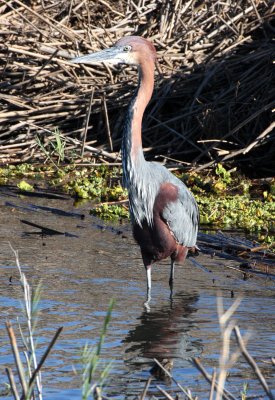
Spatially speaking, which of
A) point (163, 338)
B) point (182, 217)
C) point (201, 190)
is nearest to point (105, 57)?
point (182, 217)

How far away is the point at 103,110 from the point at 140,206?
15.1 feet

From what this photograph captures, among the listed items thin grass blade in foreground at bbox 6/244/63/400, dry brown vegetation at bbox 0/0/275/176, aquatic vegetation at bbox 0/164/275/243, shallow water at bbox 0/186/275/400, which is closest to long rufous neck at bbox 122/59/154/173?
shallow water at bbox 0/186/275/400

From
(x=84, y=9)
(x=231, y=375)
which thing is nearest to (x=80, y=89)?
(x=84, y=9)

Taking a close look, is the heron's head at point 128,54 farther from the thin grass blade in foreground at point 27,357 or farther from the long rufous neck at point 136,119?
the thin grass blade in foreground at point 27,357

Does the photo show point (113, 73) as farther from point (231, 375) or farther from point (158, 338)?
point (231, 375)

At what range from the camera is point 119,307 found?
241 inches

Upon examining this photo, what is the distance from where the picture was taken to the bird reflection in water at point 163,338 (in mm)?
5074

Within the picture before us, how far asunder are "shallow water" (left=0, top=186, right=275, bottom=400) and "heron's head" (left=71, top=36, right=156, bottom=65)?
1686 mm

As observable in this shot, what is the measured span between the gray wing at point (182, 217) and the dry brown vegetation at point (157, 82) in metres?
3.37

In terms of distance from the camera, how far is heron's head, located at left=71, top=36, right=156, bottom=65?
6562 millimetres

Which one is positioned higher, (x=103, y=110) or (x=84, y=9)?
(x=84, y=9)

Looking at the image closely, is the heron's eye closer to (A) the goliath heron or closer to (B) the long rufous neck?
(A) the goliath heron

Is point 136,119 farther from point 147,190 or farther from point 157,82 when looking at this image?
point 157,82

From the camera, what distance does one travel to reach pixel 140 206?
258 inches
